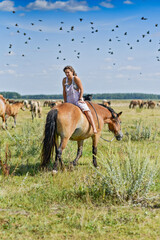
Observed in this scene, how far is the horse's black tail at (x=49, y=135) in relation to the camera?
19.7 feet

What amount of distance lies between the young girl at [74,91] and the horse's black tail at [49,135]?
86 cm

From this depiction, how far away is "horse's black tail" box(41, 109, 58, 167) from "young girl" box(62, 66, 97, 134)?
34.0 inches

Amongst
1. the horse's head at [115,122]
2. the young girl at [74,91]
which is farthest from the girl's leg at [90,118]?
the horse's head at [115,122]

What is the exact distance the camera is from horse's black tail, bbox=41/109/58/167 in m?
6.01

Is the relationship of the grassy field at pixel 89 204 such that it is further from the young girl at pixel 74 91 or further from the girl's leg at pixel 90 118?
the young girl at pixel 74 91

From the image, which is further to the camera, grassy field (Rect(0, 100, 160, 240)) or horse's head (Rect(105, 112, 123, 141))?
horse's head (Rect(105, 112, 123, 141))

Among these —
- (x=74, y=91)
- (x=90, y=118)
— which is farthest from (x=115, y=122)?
(x=74, y=91)

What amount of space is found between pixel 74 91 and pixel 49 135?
136 centimetres

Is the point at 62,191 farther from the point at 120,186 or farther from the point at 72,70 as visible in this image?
the point at 72,70

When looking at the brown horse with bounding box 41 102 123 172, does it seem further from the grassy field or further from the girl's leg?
the grassy field

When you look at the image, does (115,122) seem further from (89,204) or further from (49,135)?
(89,204)

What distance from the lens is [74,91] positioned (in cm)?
677

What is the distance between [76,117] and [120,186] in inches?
82.7

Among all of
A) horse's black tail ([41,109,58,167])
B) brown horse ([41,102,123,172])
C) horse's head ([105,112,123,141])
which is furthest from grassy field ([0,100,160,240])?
horse's head ([105,112,123,141])
